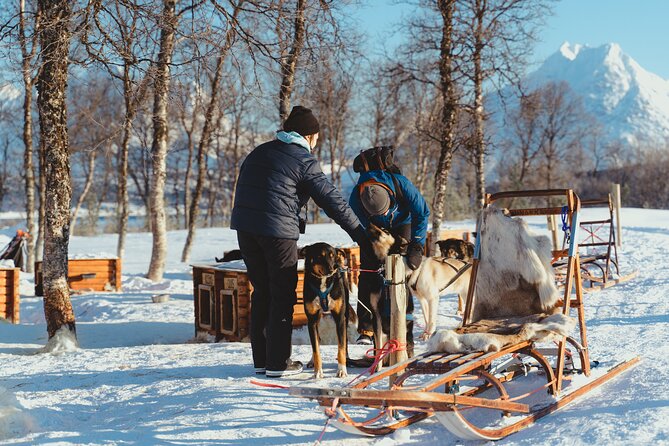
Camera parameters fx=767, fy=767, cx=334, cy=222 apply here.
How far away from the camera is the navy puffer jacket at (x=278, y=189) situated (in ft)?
18.5

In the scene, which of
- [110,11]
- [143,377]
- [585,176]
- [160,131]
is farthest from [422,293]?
[585,176]

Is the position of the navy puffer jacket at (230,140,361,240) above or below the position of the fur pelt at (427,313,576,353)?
above

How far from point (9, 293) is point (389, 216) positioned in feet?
25.0

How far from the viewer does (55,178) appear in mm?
7895

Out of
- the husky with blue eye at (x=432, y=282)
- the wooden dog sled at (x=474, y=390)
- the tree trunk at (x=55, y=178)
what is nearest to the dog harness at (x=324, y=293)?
the wooden dog sled at (x=474, y=390)

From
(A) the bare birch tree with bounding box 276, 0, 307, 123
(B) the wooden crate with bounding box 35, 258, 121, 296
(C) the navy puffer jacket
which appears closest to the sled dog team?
(C) the navy puffer jacket

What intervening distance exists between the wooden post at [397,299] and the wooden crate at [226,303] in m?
3.04

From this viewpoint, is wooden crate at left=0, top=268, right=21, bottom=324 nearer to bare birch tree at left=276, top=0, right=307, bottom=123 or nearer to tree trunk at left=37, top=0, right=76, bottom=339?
tree trunk at left=37, top=0, right=76, bottom=339

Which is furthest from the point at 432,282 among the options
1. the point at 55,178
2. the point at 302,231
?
the point at 55,178

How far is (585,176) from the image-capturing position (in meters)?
67.8

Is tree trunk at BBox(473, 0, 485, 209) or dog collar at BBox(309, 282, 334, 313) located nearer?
dog collar at BBox(309, 282, 334, 313)

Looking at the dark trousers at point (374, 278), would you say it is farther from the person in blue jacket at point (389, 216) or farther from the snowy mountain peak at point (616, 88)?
the snowy mountain peak at point (616, 88)

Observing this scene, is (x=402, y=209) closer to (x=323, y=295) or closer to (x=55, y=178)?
(x=323, y=295)

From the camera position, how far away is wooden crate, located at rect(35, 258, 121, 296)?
15711 millimetres
